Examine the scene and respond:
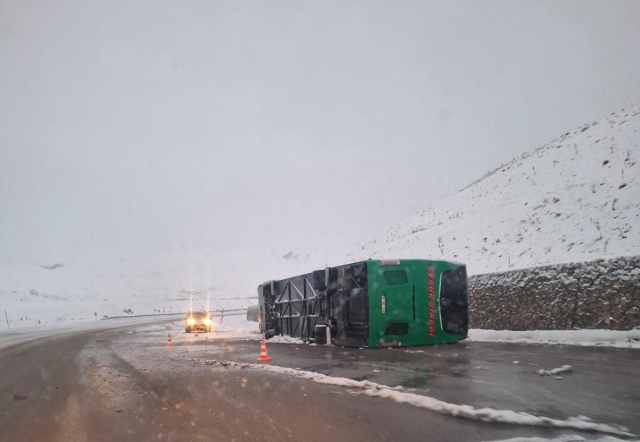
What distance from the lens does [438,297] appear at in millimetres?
13188

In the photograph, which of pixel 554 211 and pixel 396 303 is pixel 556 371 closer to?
pixel 396 303

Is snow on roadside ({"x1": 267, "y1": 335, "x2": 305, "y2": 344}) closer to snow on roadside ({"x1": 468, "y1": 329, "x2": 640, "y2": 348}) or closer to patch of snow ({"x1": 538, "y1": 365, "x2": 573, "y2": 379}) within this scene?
snow on roadside ({"x1": 468, "y1": 329, "x2": 640, "y2": 348})

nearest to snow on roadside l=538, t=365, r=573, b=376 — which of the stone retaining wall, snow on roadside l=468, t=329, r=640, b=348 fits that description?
snow on roadside l=468, t=329, r=640, b=348

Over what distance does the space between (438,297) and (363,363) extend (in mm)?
3919

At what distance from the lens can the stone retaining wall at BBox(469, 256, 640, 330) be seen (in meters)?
12.1

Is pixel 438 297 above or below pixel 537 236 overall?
below

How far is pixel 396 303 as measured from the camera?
12.8 metres

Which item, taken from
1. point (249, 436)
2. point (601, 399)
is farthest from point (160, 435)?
point (601, 399)

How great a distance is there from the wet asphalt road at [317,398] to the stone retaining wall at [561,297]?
2.23 metres

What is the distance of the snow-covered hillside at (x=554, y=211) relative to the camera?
16.0 metres

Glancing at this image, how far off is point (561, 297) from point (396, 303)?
17.2 feet

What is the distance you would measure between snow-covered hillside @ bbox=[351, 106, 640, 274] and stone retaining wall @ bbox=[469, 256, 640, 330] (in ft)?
2.91

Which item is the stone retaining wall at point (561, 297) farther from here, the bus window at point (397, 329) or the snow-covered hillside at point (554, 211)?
→ the bus window at point (397, 329)

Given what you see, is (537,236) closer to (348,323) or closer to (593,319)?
(593,319)
